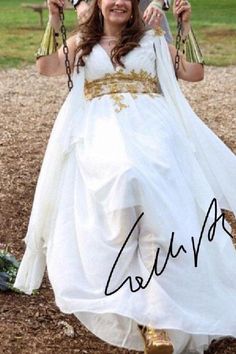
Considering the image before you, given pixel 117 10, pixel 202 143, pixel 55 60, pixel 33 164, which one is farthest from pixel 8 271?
pixel 33 164

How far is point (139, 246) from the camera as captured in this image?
3.87 meters

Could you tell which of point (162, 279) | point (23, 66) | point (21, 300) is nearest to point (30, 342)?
point (21, 300)

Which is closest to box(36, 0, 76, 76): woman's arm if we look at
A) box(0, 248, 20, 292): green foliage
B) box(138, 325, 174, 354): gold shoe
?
A: box(0, 248, 20, 292): green foliage

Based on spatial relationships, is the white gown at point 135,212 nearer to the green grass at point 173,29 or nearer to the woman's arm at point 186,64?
the woman's arm at point 186,64

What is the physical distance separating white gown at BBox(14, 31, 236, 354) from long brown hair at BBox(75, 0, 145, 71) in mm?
40

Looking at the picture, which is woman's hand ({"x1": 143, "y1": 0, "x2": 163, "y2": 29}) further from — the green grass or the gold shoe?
the green grass

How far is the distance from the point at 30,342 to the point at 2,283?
0.67m

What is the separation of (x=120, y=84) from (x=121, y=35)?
26cm

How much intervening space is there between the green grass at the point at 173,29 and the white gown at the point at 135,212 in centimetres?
977

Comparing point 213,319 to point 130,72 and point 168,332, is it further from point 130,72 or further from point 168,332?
point 130,72

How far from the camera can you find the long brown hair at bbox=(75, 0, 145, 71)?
4.31m

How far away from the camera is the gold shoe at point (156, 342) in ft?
11.9

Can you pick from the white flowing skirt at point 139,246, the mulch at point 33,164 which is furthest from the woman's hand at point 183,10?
the mulch at point 33,164

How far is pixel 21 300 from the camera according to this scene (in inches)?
190
